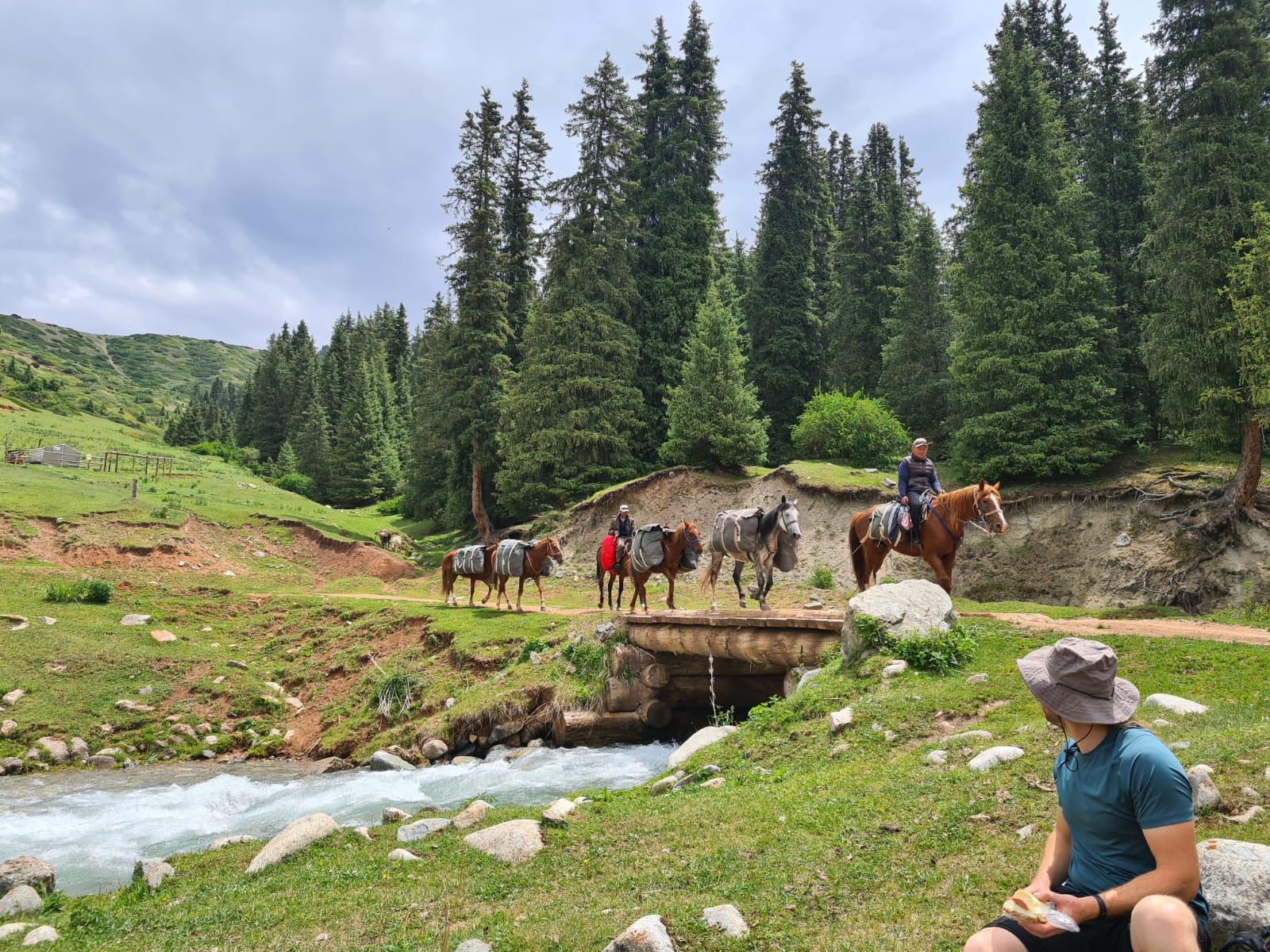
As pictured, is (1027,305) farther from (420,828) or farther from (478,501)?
(478,501)

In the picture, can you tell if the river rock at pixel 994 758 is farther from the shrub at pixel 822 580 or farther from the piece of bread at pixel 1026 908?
the shrub at pixel 822 580

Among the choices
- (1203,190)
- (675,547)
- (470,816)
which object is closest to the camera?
(470,816)

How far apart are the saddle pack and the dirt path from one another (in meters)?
15.6

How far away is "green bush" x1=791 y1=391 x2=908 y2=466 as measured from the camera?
1291 inches

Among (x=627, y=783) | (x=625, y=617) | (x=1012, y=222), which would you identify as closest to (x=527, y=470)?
(x=625, y=617)

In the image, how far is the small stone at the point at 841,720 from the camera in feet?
30.7

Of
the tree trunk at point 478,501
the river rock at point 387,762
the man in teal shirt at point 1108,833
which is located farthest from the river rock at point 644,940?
the tree trunk at point 478,501

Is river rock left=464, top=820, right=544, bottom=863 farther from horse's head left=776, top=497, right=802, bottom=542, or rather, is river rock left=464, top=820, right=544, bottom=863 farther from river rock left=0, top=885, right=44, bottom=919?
horse's head left=776, top=497, right=802, bottom=542

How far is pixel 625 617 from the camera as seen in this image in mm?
16719

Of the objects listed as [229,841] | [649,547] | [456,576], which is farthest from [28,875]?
[456,576]

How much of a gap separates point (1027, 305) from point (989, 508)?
16.8 metres

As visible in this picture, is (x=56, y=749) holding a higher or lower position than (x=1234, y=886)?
lower

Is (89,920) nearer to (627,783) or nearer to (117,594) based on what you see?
(627,783)

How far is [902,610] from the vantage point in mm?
11516
